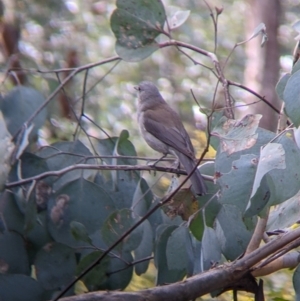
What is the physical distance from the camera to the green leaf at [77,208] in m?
2.19

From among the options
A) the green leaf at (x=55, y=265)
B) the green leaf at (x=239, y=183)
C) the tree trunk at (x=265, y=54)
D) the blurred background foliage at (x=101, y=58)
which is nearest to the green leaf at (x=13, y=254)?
the green leaf at (x=55, y=265)

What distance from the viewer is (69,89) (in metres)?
5.42

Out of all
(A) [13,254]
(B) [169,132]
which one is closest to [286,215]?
(A) [13,254]

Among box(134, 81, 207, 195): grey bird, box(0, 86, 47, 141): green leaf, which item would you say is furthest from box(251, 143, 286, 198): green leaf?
box(134, 81, 207, 195): grey bird

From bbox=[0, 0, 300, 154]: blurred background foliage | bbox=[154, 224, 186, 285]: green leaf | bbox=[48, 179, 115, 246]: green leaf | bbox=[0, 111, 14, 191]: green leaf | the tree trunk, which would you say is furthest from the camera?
the tree trunk

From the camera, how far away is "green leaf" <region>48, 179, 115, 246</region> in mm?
2191

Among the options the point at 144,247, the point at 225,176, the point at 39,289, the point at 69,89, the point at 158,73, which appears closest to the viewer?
the point at 225,176

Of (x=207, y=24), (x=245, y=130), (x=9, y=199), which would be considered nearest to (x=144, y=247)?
(x=9, y=199)

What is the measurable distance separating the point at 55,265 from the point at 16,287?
166 millimetres

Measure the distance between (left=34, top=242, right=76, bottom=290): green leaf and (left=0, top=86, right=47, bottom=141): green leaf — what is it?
1.69ft

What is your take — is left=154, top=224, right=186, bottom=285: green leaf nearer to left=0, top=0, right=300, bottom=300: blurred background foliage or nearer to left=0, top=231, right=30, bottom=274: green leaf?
left=0, top=231, right=30, bottom=274: green leaf

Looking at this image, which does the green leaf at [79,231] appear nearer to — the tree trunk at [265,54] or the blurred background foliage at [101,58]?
the blurred background foliage at [101,58]

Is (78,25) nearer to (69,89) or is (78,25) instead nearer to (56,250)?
(69,89)

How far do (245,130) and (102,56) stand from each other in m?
5.57
